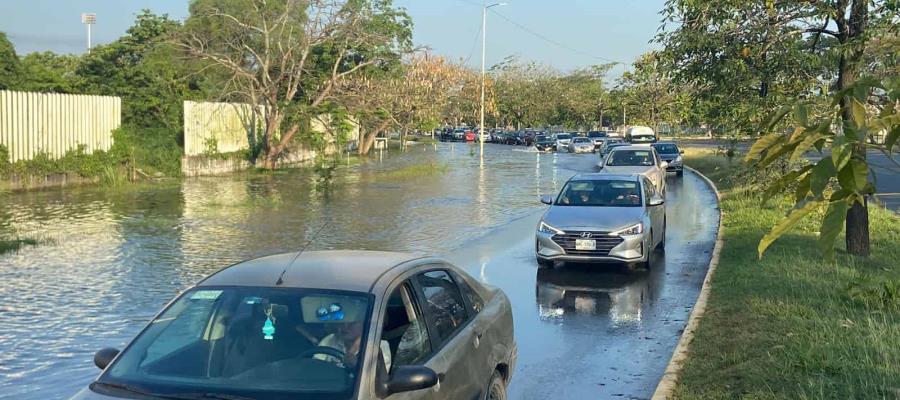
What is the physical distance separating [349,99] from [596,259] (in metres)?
27.9

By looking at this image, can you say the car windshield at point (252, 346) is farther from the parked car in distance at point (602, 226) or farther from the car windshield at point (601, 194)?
the car windshield at point (601, 194)

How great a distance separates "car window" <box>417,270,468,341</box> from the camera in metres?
5.18

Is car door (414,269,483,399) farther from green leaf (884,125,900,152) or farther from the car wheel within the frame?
green leaf (884,125,900,152)

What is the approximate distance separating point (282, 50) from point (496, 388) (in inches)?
1289

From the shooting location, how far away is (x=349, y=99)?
39.3 meters

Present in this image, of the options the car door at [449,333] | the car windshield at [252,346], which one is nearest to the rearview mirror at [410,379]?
the car windshield at [252,346]

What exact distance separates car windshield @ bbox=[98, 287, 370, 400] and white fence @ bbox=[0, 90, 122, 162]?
22.3 m

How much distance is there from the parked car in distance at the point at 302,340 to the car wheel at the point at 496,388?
0.97 ft

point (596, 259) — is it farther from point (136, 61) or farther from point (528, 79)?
point (528, 79)

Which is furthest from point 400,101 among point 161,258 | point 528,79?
point 528,79

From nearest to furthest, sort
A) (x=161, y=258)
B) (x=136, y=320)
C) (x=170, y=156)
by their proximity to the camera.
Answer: (x=136, y=320) < (x=161, y=258) < (x=170, y=156)

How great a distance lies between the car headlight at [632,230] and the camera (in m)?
12.8

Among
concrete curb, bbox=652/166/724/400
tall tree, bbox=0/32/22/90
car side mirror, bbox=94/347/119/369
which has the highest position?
tall tree, bbox=0/32/22/90

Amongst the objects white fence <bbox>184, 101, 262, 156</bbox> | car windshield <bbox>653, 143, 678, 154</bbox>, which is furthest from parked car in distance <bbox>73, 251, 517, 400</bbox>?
car windshield <bbox>653, 143, 678, 154</bbox>
